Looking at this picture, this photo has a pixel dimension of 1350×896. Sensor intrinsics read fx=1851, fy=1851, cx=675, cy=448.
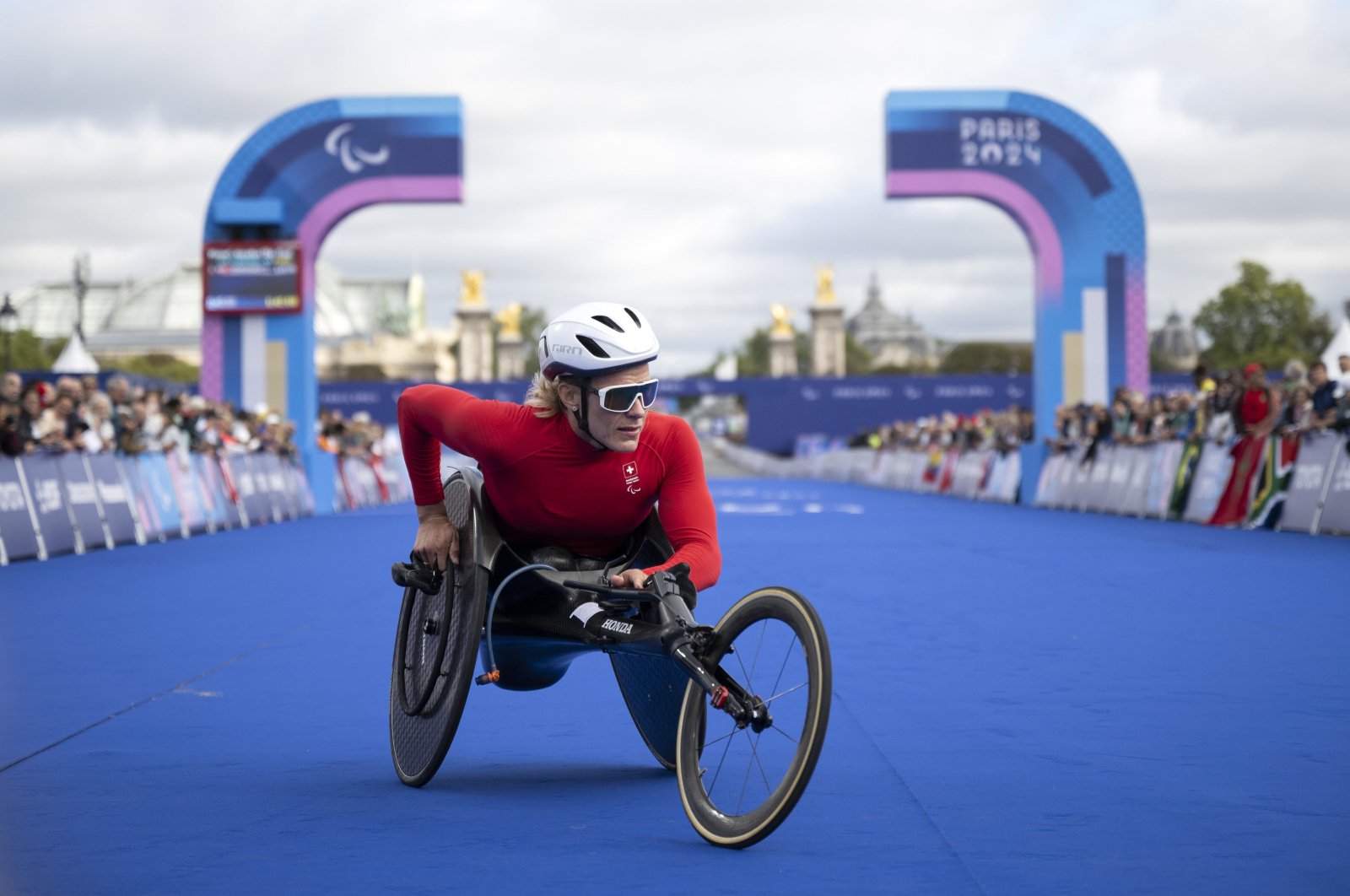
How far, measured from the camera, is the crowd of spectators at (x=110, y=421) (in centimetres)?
1825

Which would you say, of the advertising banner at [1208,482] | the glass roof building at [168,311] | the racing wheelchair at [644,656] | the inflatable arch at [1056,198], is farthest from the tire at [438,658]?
the glass roof building at [168,311]

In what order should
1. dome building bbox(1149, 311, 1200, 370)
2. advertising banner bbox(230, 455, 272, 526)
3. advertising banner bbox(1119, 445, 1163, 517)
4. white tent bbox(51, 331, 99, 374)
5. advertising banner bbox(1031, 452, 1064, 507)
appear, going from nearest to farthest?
advertising banner bbox(1119, 445, 1163, 517) → advertising banner bbox(230, 455, 272, 526) → advertising banner bbox(1031, 452, 1064, 507) → white tent bbox(51, 331, 99, 374) → dome building bbox(1149, 311, 1200, 370)

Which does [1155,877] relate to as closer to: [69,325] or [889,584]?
[889,584]

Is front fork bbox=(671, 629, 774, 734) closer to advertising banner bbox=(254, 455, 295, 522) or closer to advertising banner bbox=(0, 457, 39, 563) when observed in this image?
advertising banner bbox=(0, 457, 39, 563)

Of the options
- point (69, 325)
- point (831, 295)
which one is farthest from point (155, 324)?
point (831, 295)

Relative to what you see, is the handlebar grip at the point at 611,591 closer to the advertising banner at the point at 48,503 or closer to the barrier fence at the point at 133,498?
the barrier fence at the point at 133,498

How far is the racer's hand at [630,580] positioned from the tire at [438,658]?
496mm

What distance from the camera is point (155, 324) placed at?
520 feet

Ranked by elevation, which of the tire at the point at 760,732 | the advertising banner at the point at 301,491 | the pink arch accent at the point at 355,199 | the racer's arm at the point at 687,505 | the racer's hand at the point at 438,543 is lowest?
the advertising banner at the point at 301,491

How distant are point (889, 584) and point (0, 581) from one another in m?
7.17

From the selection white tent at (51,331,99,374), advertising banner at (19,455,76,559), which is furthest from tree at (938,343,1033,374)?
advertising banner at (19,455,76,559)

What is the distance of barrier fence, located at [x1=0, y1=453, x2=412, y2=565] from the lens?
1798 cm

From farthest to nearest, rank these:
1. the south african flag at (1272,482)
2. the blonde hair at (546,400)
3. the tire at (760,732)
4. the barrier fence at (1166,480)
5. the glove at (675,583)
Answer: the south african flag at (1272,482) < the barrier fence at (1166,480) < the blonde hair at (546,400) < the glove at (675,583) < the tire at (760,732)

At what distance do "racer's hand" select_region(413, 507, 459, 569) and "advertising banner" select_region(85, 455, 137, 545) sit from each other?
1533 centimetres
